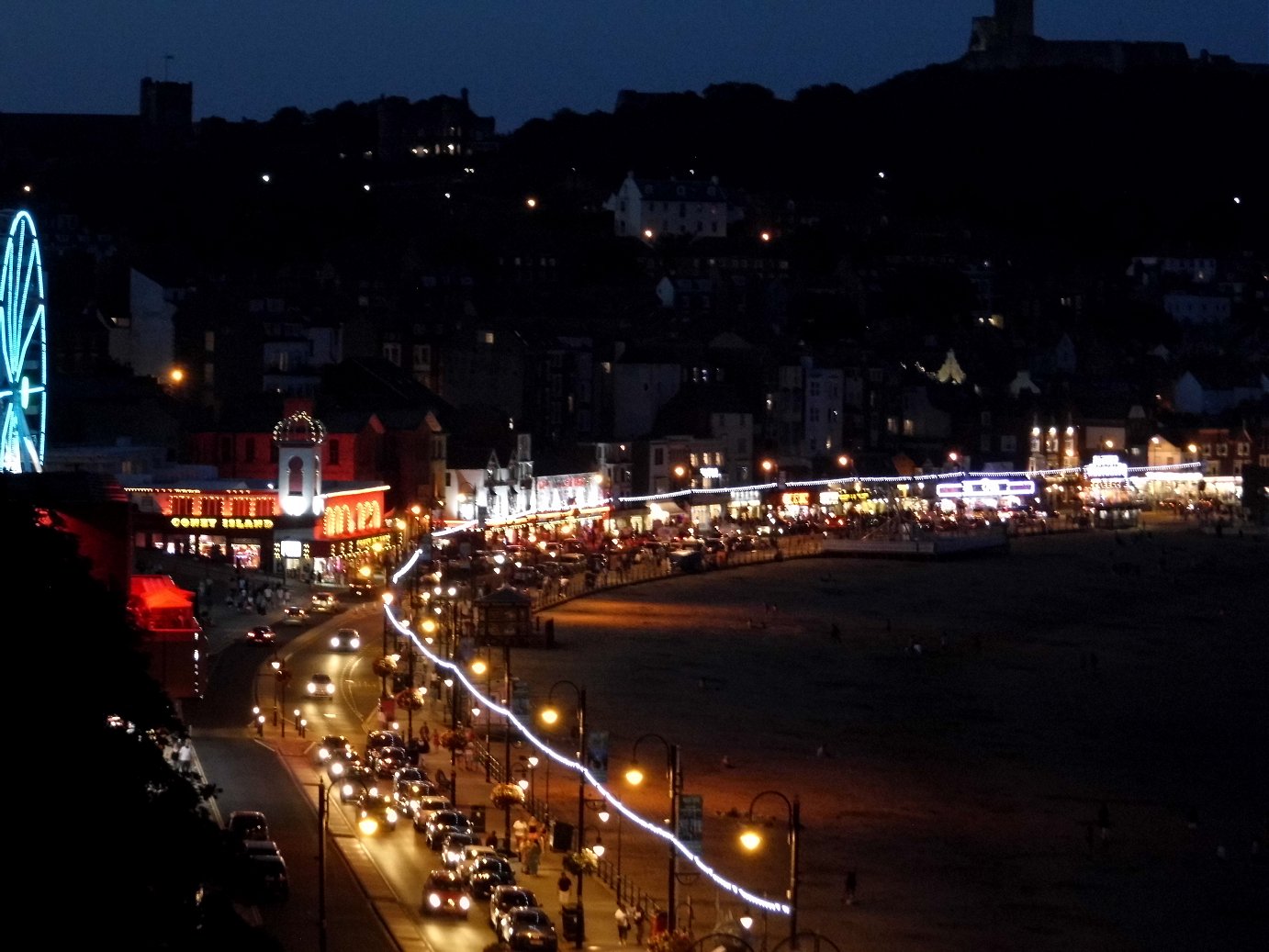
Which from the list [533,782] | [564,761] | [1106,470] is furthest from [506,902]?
[1106,470]

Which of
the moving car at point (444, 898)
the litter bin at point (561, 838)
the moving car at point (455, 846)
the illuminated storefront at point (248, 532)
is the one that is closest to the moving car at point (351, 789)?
the moving car at point (455, 846)

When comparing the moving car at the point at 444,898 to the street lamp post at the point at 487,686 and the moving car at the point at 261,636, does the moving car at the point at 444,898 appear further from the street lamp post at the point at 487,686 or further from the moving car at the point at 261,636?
the moving car at the point at 261,636

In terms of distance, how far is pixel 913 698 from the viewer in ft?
111

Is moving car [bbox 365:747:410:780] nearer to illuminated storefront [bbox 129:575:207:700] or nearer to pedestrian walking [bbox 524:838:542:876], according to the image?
illuminated storefront [bbox 129:575:207:700]

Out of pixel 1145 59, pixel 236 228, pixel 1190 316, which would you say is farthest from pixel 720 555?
pixel 1145 59

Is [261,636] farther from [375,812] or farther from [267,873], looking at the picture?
[267,873]

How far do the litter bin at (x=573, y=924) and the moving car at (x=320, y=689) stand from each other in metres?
12.0

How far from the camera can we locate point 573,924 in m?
18.8

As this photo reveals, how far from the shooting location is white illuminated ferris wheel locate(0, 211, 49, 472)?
33.0 metres

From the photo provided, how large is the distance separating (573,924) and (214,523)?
2677cm

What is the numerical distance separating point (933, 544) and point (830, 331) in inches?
1116

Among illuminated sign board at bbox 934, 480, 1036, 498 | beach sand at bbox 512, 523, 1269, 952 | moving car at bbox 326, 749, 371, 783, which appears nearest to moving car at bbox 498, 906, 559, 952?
beach sand at bbox 512, 523, 1269, 952

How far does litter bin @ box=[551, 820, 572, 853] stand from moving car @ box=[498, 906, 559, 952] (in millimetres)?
3455

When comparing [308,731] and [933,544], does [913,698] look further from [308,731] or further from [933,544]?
[933,544]
